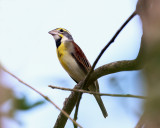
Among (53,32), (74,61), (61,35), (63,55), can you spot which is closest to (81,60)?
(74,61)

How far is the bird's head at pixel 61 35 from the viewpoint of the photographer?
17.0 feet

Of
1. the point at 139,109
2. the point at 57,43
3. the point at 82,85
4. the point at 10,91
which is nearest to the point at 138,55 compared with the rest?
the point at 82,85

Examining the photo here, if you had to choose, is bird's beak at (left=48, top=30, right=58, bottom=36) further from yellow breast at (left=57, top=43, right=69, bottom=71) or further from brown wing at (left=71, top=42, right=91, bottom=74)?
brown wing at (left=71, top=42, right=91, bottom=74)

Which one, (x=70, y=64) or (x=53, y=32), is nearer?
(x=70, y=64)

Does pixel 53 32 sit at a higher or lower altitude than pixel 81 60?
higher

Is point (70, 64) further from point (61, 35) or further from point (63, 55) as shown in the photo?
point (61, 35)

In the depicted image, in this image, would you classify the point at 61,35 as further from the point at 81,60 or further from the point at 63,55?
the point at 81,60

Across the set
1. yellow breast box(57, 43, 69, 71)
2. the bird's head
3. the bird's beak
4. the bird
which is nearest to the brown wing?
the bird

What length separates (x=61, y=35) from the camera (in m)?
5.37

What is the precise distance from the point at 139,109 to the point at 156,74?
0.14 m

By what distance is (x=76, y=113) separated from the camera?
10.6 ft

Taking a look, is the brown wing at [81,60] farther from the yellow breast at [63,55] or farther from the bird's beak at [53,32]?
the bird's beak at [53,32]

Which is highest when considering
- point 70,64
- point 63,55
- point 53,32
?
point 53,32

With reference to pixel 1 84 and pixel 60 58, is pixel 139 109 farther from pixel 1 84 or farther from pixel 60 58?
pixel 60 58
